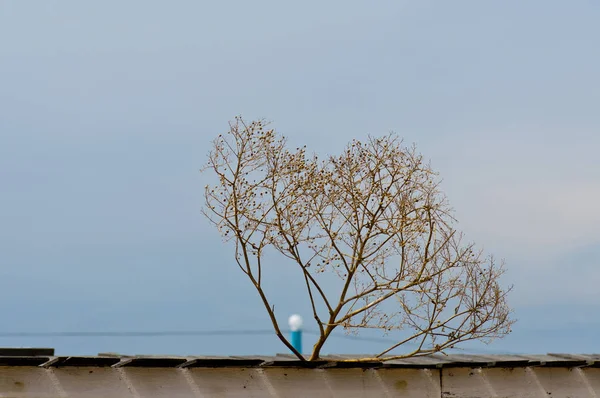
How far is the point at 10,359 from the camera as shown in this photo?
39.3ft

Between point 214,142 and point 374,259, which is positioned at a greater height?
point 214,142

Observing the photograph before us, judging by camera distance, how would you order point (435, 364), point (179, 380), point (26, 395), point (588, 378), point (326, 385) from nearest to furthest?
1. point (26, 395)
2. point (179, 380)
3. point (326, 385)
4. point (435, 364)
5. point (588, 378)

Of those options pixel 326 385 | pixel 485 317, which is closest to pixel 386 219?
pixel 485 317

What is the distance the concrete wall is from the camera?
12.1 metres

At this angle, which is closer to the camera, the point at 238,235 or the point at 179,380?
the point at 179,380

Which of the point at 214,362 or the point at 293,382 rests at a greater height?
the point at 214,362

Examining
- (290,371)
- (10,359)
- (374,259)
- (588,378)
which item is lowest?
(588,378)

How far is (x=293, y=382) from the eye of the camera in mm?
13625

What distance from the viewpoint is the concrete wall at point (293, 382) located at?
1213 centimetres

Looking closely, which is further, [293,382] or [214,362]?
[293,382]

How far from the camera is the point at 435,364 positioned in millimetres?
14867

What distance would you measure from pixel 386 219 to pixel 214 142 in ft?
12.2

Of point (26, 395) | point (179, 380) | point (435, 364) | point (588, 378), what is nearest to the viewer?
point (26, 395)

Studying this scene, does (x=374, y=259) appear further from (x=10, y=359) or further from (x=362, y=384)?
(x=10, y=359)
